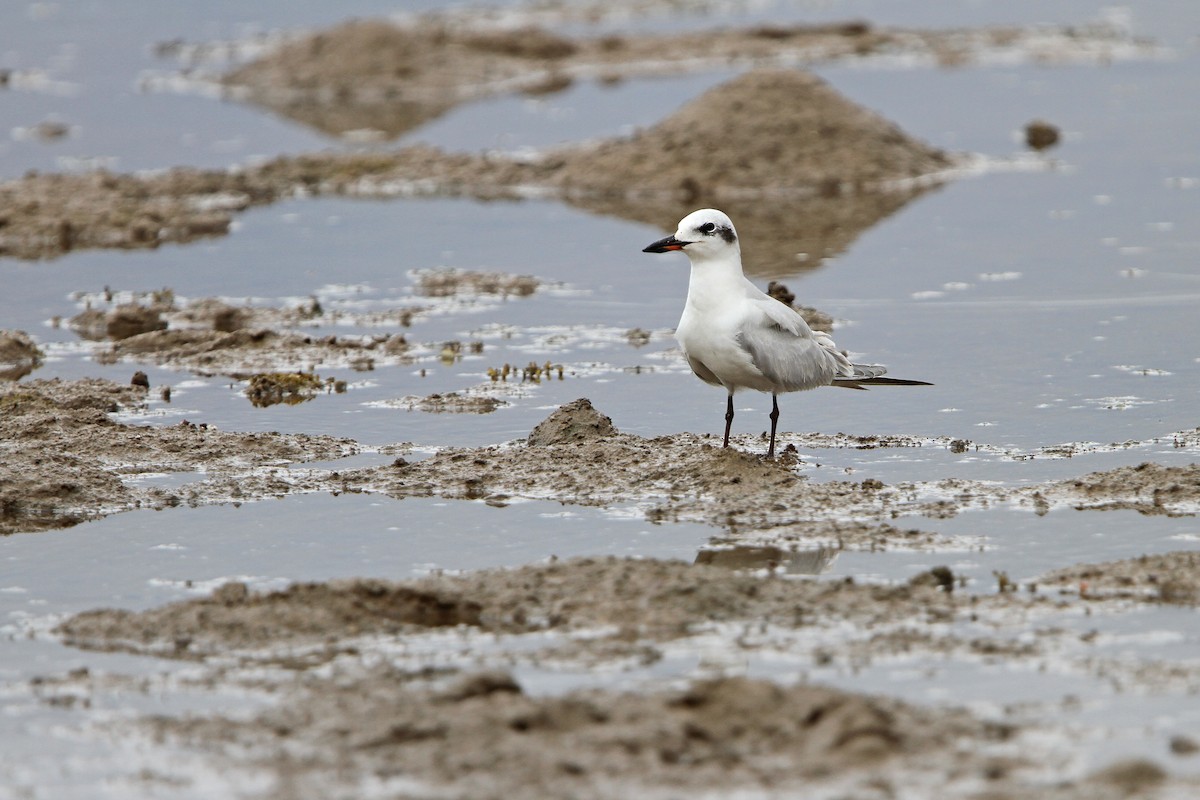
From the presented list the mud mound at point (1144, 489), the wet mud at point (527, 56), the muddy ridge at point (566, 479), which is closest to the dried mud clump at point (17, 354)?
the muddy ridge at point (566, 479)

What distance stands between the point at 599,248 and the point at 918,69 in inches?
560

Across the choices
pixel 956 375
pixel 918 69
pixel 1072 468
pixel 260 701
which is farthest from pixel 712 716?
pixel 918 69

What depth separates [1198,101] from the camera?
23.3 metres

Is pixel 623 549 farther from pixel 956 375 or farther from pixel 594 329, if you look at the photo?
pixel 594 329

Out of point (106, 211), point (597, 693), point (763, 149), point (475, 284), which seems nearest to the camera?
point (597, 693)

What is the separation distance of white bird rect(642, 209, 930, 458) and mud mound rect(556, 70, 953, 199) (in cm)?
911

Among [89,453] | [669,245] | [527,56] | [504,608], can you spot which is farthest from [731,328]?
[527,56]

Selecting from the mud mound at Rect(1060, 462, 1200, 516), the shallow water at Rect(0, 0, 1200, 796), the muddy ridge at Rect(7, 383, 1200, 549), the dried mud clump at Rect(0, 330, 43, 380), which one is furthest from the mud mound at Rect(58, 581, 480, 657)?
the dried mud clump at Rect(0, 330, 43, 380)

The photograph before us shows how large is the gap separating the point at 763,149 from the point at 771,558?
38.2 feet

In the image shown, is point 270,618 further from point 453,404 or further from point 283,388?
point 283,388

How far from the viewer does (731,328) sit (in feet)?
29.0

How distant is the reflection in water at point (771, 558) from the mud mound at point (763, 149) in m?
10.8

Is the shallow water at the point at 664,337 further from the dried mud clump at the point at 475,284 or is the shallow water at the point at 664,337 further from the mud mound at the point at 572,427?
the mud mound at the point at 572,427

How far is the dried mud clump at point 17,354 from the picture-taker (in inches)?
473
